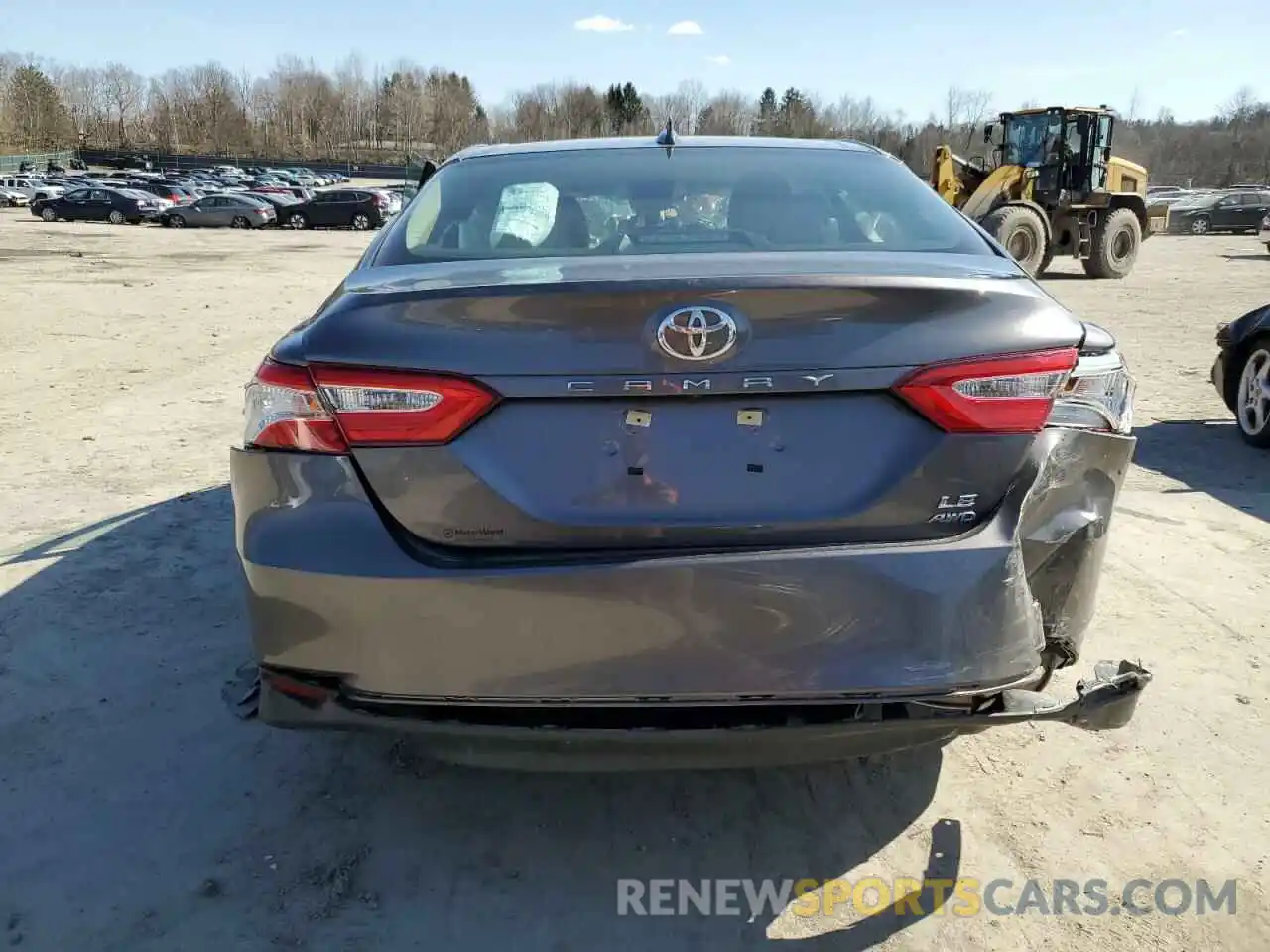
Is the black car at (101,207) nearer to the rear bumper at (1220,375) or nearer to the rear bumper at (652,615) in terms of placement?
the rear bumper at (1220,375)

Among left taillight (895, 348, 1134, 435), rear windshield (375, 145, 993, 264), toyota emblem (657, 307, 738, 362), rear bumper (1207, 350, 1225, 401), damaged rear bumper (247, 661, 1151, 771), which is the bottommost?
damaged rear bumper (247, 661, 1151, 771)

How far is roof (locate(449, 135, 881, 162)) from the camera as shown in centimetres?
335

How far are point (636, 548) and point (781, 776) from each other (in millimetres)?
1186

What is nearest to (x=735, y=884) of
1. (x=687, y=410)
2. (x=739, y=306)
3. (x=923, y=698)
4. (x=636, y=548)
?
(x=923, y=698)

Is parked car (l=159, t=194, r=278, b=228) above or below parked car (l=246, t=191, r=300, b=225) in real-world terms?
below

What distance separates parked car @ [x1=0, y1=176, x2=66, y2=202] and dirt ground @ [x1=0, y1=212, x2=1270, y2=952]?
2067 inches

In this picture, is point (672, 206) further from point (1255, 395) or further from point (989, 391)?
point (1255, 395)

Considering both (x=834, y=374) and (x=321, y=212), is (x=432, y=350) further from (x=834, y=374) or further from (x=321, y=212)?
(x=321, y=212)

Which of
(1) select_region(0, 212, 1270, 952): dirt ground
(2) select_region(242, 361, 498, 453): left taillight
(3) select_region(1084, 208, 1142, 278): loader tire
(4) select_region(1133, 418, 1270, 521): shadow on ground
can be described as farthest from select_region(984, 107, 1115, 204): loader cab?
(2) select_region(242, 361, 498, 453): left taillight

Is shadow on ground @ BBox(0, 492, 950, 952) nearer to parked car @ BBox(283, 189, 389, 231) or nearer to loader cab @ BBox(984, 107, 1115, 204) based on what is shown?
loader cab @ BBox(984, 107, 1115, 204)

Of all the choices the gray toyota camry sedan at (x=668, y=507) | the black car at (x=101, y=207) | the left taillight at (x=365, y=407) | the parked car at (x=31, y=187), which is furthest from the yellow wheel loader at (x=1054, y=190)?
the parked car at (x=31, y=187)

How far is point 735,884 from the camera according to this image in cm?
239

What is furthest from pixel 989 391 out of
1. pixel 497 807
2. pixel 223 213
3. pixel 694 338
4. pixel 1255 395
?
pixel 223 213

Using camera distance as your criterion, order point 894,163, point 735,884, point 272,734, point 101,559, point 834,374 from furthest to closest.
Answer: point 101,559 < point 894,163 < point 272,734 < point 735,884 < point 834,374
